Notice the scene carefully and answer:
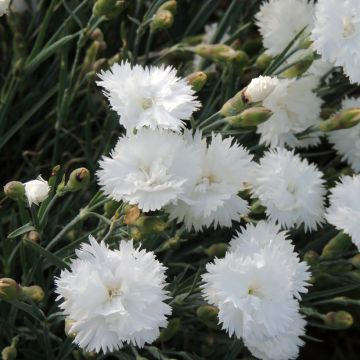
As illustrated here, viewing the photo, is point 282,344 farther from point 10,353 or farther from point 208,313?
point 10,353

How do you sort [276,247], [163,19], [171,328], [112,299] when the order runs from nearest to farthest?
[112,299] < [276,247] < [171,328] < [163,19]

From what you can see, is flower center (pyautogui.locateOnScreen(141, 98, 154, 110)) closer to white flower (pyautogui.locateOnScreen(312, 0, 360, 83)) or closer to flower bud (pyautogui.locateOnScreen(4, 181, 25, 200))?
flower bud (pyautogui.locateOnScreen(4, 181, 25, 200))

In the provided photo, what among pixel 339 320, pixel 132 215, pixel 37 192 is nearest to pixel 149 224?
pixel 132 215

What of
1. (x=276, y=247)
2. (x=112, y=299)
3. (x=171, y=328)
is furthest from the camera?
(x=171, y=328)

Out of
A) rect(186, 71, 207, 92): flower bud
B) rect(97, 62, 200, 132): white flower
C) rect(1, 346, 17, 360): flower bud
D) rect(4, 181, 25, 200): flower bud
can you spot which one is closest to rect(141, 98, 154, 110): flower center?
rect(97, 62, 200, 132): white flower

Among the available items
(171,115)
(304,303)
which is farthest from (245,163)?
(304,303)

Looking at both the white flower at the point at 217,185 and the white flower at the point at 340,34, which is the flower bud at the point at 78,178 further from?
the white flower at the point at 340,34

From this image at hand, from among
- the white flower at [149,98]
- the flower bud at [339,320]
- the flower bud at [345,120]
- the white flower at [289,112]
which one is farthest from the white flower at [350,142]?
the white flower at [149,98]
